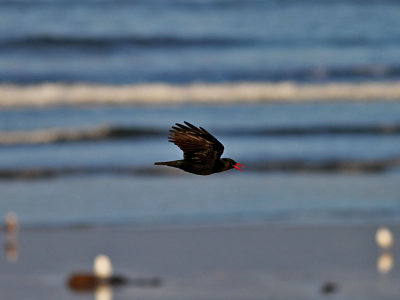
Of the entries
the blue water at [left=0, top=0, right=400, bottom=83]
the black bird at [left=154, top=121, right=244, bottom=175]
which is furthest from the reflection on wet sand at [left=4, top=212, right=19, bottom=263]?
the blue water at [left=0, top=0, right=400, bottom=83]

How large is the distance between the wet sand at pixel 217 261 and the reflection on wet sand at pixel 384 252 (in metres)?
0.03

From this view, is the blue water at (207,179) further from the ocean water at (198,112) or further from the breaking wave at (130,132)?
the breaking wave at (130,132)

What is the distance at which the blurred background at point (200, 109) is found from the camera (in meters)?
13.3

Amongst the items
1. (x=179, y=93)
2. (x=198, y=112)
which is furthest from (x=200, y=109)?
(x=179, y=93)

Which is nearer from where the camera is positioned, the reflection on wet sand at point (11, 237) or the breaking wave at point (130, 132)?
the reflection on wet sand at point (11, 237)

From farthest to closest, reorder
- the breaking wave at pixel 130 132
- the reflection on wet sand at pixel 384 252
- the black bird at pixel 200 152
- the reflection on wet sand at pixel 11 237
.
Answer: the breaking wave at pixel 130 132 < the reflection on wet sand at pixel 11 237 < the reflection on wet sand at pixel 384 252 < the black bird at pixel 200 152

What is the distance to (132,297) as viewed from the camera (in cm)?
1009

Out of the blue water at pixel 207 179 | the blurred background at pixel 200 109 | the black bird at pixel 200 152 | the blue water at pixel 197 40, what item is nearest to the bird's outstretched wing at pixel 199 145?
the black bird at pixel 200 152

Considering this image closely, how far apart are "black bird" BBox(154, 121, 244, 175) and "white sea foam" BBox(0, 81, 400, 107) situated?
50.0 ft

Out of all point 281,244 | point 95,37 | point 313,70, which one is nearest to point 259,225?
point 281,244

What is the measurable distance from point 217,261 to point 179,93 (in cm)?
991

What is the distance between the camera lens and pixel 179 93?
20.7m

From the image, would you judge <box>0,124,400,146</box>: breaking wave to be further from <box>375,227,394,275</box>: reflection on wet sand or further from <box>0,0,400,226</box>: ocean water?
<box>375,227,394,275</box>: reflection on wet sand

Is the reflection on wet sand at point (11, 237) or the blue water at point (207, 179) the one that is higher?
the blue water at point (207, 179)
